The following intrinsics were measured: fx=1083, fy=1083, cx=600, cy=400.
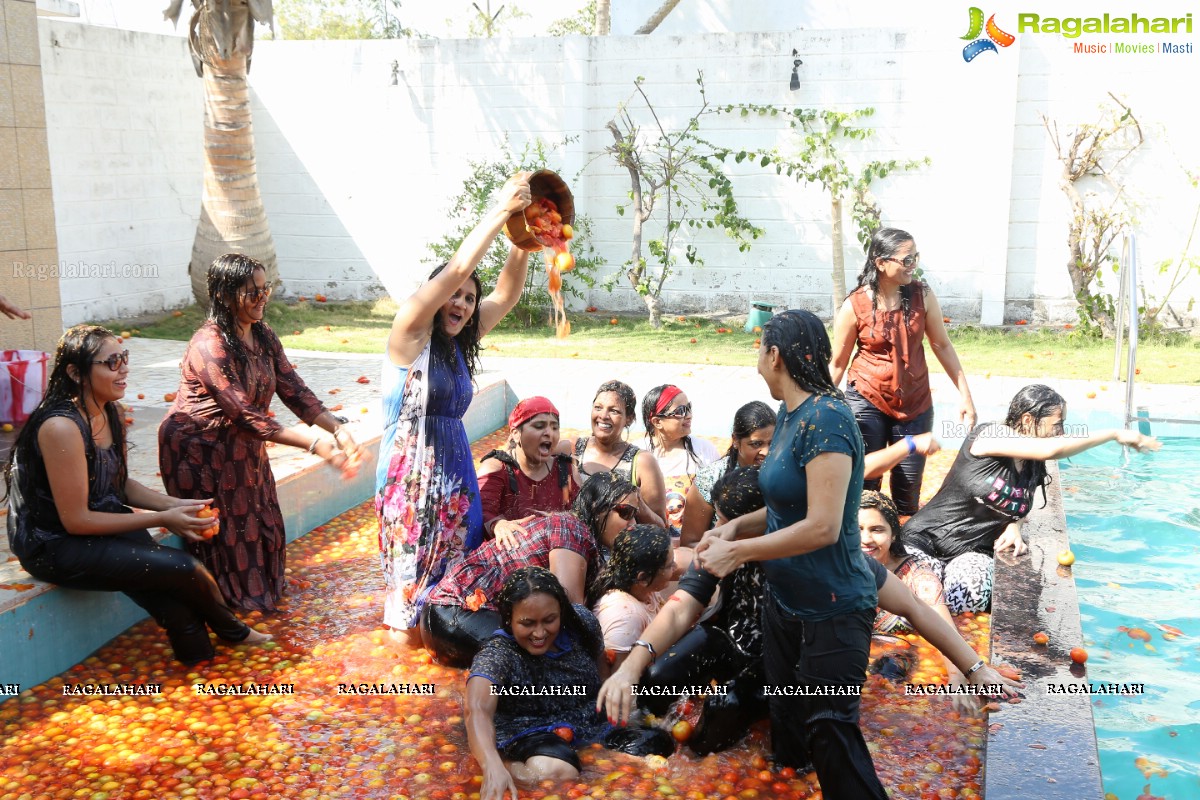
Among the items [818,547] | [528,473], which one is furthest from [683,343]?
[818,547]

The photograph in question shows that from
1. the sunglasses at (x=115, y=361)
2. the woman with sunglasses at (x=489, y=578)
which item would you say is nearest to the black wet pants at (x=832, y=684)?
the woman with sunglasses at (x=489, y=578)

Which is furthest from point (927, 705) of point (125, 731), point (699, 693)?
point (125, 731)

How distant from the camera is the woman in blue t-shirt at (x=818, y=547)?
10.7 feet

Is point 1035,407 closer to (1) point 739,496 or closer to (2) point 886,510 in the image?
(2) point 886,510

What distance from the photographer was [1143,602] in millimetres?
6312

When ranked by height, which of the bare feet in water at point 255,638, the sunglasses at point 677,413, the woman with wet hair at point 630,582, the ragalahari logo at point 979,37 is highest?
the ragalahari logo at point 979,37

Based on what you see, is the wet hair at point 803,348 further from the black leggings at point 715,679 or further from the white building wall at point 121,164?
the white building wall at point 121,164

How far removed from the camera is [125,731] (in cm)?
423

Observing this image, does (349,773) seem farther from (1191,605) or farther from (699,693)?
(1191,605)

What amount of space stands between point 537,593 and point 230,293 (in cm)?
230

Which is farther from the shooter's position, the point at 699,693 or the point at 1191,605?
the point at 1191,605

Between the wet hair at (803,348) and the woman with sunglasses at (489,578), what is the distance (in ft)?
5.40

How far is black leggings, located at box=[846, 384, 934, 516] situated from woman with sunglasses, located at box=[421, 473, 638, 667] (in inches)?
84.2

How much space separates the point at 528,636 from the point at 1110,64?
1178 centimetres
